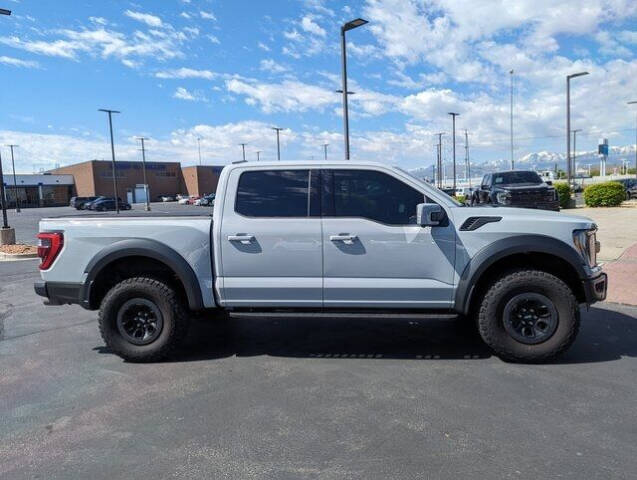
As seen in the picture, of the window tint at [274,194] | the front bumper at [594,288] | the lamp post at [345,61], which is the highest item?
the lamp post at [345,61]

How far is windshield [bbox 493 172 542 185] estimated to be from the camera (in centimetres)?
1736

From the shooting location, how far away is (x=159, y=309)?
4.93 m

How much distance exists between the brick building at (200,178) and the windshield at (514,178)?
7528 cm

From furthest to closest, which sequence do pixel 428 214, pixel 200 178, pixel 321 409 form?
pixel 200 178
pixel 428 214
pixel 321 409

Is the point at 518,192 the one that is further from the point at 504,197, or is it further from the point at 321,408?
the point at 321,408

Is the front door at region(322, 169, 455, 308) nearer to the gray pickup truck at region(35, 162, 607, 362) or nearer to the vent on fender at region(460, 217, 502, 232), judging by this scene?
the gray pickup truck at region(35, 162, 607, 362)

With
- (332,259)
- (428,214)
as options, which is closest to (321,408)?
(332,259)

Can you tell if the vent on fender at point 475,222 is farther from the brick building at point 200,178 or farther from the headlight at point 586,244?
the brick building at point 200,178

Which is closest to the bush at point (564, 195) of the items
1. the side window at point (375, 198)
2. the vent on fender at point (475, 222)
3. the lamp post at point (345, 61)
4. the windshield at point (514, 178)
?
the windshield at point (514, 178)

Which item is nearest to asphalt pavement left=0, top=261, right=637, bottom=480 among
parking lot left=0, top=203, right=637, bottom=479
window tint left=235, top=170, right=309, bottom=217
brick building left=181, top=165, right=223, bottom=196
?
parking lot left=0, top=203, right=637, bottom=479

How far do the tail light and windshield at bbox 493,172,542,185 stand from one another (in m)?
15.3

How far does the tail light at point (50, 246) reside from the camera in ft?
16.3

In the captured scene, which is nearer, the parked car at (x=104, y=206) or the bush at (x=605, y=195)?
the bush at (x=605, y=195)

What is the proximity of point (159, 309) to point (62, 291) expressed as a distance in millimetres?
994
